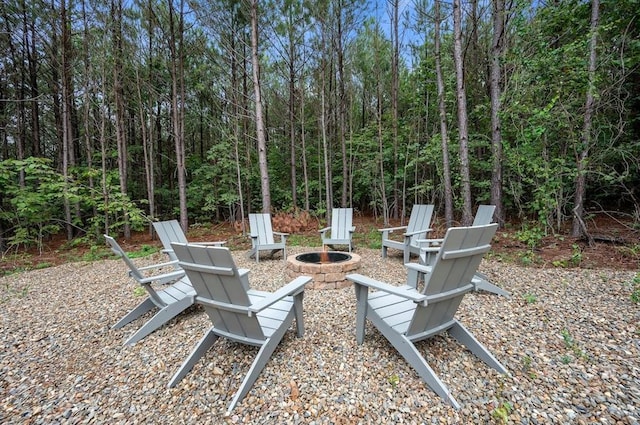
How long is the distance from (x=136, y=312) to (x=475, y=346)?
9.19 feet

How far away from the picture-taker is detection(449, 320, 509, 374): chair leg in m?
1.78

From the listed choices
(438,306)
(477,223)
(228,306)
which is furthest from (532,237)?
(228,306)

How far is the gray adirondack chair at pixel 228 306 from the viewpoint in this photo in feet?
5.12

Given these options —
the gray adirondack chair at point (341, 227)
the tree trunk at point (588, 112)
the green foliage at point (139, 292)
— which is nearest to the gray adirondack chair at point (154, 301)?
the green foliage at point (139, 292)

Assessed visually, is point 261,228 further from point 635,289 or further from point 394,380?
point 635,289

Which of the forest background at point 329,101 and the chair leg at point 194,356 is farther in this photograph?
the forest background at point 329,101

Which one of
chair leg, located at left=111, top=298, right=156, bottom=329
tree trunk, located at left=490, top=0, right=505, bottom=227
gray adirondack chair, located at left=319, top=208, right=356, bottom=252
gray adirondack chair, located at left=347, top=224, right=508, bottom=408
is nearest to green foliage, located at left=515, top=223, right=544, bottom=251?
tree trunk, located at left=490, top=0, right=505, bottom=227

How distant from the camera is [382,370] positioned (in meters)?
1.79

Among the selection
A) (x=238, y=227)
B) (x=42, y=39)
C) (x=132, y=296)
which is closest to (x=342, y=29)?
(x=238, y=227)

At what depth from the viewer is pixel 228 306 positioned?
5.35 feet

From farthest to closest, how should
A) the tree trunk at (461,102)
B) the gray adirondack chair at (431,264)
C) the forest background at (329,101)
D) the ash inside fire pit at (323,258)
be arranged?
the tree trunk at (461,102), the forest background at (329,101), the ash inside fire pit at (323,258), the gray adirondack chair at (431,264)

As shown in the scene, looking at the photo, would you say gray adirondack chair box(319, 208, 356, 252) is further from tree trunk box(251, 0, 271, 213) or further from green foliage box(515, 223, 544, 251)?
green foliage box(515, 223, 544, 251)

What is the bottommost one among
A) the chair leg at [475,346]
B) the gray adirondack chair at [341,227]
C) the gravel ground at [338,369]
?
the gravel ground at [338,369]

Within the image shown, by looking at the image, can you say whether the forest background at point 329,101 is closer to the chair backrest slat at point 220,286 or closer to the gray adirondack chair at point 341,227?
the gray adirondack chair at point 341,227
